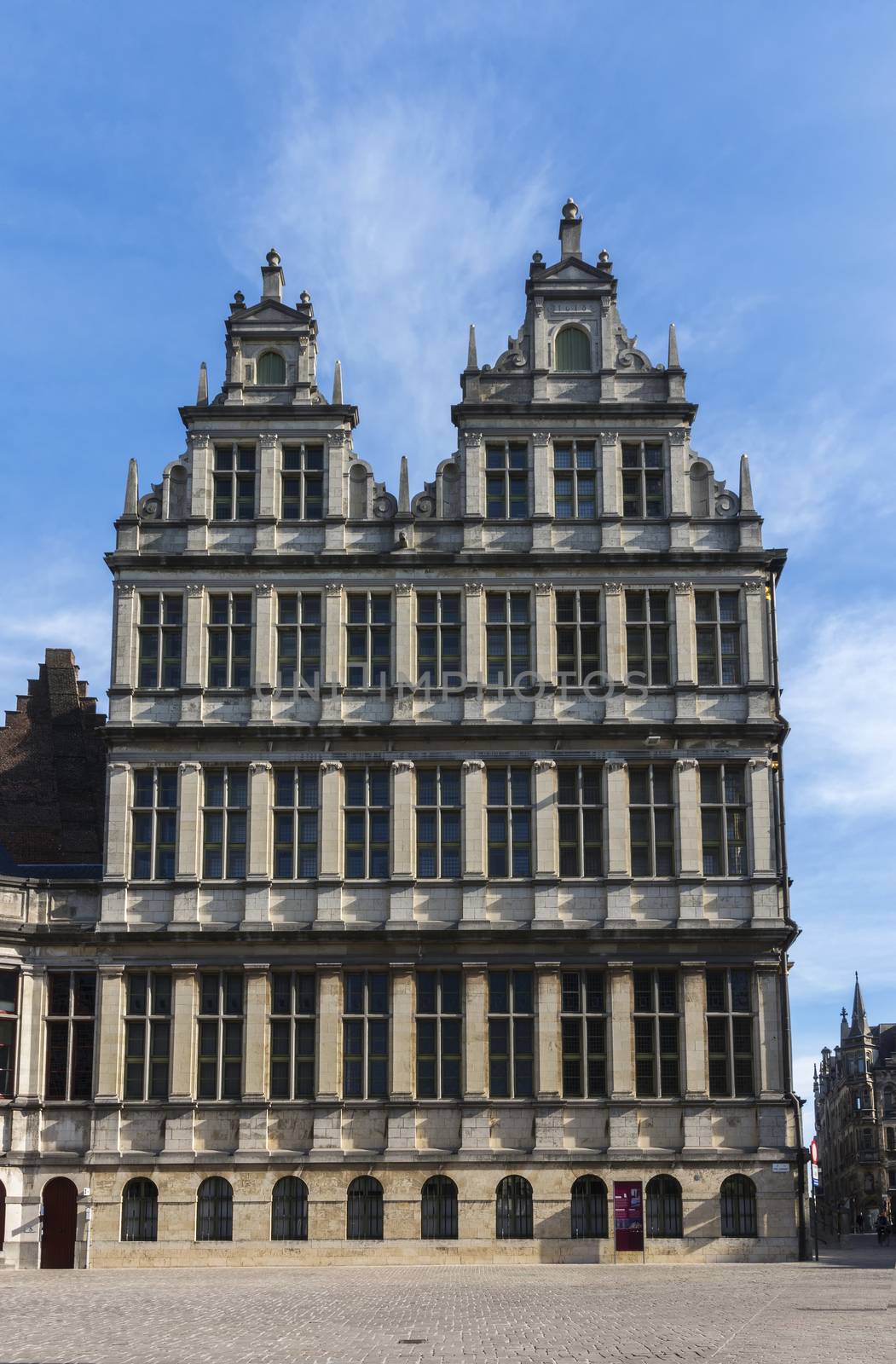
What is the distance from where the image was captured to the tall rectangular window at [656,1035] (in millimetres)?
45312

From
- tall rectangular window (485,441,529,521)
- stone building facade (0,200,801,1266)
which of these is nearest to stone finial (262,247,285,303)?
stone building facade (0,200,801,1266)

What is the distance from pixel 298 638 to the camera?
4800cm

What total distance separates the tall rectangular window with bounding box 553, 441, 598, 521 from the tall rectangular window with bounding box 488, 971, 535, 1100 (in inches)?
507

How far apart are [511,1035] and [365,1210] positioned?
224 inches

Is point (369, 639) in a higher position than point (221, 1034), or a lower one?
higher

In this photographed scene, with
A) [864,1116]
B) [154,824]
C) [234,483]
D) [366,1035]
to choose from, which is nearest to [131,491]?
[234,483]

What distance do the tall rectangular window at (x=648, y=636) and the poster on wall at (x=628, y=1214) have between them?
13174 mm

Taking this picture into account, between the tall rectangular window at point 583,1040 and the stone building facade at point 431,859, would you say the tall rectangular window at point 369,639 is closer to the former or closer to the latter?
the stone building facade at point 431,859

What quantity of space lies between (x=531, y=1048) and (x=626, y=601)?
40.7 ft

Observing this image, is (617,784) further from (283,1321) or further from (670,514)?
(283,1321)

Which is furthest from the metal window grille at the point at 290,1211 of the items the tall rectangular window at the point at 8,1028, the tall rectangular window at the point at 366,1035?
the tall rectangular window at the point at 8,1028

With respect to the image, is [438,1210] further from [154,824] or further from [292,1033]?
[154,824]

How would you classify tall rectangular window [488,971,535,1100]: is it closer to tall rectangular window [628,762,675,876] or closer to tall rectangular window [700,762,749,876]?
tall rectangular window [628,762,675,876]

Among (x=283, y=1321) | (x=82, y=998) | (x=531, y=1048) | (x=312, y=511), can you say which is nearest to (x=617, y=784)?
(x=531, y=1048)
